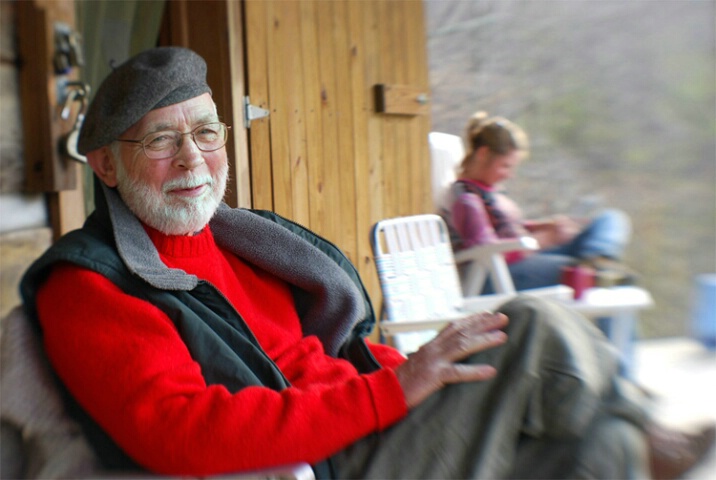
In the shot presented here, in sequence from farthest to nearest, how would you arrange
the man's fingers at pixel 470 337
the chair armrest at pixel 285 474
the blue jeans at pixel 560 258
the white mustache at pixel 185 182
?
the blue jeans at pixel 560 258 < the white mustache at pixel 185 182 < the man's fingers at pixel 470 337 < the chair armrest at pixel 285 474

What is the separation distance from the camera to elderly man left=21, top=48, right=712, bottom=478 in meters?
0.90

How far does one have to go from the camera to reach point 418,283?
2186 millimetres

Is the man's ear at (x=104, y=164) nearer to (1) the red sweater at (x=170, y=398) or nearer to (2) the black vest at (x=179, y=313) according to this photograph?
(2) the black vest at (x=179, y=313)

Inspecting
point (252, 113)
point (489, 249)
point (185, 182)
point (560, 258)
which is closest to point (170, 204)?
point (185, 182)

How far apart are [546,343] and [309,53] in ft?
3.03

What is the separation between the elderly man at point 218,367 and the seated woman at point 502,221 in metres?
1.22

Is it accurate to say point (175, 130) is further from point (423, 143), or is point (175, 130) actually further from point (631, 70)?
point (631, 70)

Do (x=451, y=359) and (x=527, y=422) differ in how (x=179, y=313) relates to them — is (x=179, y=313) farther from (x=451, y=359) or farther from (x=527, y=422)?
(x=527, y=422)

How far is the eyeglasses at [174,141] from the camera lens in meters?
1.10

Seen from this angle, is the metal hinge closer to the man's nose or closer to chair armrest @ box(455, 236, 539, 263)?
the man's nose

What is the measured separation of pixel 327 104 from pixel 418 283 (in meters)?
0.70

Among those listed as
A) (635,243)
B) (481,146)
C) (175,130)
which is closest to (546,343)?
(175,130)

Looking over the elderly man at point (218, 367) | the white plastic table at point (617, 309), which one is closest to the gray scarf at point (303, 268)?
the elderly man at point (218, 367)

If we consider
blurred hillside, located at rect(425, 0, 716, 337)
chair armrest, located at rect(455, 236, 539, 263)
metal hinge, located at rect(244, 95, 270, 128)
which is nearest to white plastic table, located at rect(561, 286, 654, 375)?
chair armrest, located at rect(455, 236, 539, 263)
